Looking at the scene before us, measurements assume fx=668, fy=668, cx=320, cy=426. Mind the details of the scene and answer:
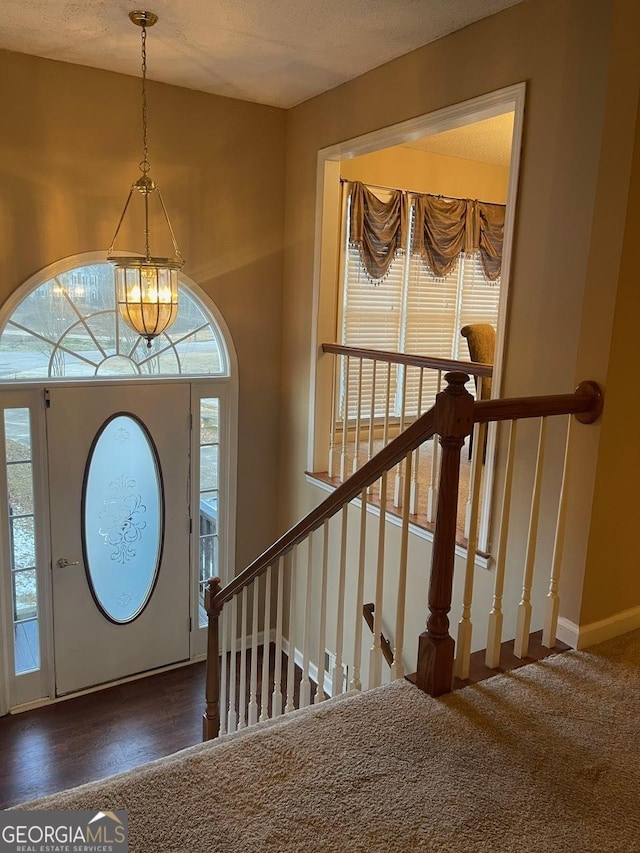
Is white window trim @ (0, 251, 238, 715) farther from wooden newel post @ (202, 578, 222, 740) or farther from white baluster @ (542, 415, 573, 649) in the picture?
white baluster @ (542, 415, 573, 649)

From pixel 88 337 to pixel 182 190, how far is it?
1132 millimetres

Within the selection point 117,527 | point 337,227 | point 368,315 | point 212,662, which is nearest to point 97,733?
point 117,527

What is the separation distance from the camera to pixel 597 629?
2402 millimetres

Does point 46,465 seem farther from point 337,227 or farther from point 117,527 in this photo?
point 337,227

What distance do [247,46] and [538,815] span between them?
3.64 meters

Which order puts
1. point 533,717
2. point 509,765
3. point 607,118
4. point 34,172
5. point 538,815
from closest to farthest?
point 538,815 < point 509,765 < point 533,717 < point 607,118 < point 34,172

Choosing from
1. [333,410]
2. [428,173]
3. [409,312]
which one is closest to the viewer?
[333,410]

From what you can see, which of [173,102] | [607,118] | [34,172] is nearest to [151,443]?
[34,172]

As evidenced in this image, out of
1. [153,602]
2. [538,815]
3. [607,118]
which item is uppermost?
[607,118]

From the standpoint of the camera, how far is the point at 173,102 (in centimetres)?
423

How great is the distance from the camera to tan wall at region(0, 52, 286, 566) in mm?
3867

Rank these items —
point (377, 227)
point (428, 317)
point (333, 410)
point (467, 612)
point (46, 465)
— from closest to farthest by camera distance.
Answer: point (467, 612)
point (46, 465)
point (333, 410)
point (377, 227)
point (428, 317)

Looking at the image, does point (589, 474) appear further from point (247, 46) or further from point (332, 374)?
point (247, 46)

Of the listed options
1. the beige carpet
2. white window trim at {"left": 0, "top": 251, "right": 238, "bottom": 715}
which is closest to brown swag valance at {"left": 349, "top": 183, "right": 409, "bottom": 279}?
white window trim at {"left": 0, "top": 251, "right": 238, "bottom": 715}
